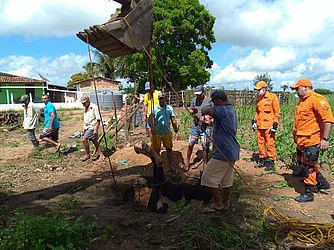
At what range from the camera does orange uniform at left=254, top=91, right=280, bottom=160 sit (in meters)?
6.58

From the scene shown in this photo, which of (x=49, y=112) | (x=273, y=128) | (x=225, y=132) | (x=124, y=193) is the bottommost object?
(x=124, y=193)

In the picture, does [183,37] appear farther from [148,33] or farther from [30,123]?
[148,33]

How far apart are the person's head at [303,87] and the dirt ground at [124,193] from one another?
168cm

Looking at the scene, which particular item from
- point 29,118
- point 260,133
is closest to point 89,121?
point 29,118

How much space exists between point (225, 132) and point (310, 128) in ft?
5.21

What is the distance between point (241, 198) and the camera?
520cm

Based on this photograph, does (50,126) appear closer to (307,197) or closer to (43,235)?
(43,235)

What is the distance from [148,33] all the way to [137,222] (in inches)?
95.9

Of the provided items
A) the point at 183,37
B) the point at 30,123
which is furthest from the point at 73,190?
the point at 183,37

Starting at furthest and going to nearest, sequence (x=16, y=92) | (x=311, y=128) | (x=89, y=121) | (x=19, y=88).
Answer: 1. (x=19, y=88)
2. (x=16, y=92)
3. (x=89, y=121)
4. (x=311, y=128)

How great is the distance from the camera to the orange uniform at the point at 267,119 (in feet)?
21.6

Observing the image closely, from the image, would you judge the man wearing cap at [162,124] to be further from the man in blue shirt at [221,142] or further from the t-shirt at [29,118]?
the t-shirt at [29,118]

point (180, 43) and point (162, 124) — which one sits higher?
point (180, 43)

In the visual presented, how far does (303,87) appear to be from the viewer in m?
5.16
